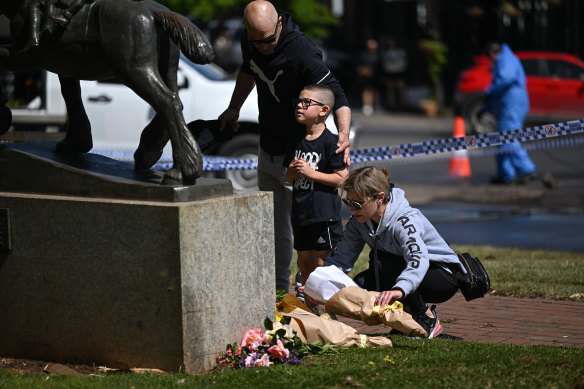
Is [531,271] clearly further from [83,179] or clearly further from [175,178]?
[83,179]

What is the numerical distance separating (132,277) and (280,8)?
21.0 m

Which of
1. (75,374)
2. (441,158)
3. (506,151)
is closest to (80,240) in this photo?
(75,374)

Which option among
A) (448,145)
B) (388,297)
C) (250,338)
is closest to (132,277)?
(250,338)

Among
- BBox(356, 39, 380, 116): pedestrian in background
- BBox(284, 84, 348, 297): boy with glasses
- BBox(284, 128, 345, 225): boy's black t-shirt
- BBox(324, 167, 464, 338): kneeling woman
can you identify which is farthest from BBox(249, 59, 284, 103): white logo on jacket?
BBox(356, 39, 380, 116): pedestrian in background

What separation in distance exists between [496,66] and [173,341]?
420 inches

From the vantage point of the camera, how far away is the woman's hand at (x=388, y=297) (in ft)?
16.8

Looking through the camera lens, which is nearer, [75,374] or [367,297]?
[75,374]

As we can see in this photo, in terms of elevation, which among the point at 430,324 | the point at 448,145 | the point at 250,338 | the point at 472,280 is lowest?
the point at 430,324

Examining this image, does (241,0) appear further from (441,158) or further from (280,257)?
(280,257)

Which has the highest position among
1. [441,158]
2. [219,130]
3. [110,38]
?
[110,38]

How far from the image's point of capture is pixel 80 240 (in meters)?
4.77

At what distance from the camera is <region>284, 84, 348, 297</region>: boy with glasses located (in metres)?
5.92

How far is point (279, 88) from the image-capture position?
6168 mm

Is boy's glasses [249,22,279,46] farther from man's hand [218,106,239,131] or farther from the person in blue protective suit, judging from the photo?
the person in blue protective suit
